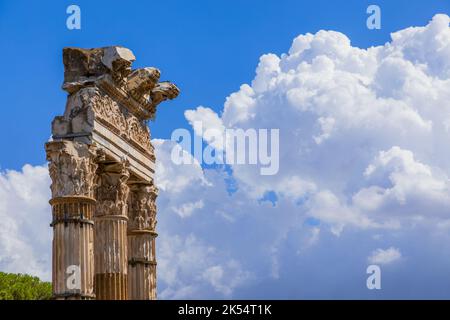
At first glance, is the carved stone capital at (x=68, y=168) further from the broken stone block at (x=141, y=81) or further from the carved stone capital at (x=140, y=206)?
the carved stone capital at (x=140, y=206)

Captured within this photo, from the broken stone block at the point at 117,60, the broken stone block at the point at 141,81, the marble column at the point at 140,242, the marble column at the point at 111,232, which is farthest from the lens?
the marble column at the point at 140,242

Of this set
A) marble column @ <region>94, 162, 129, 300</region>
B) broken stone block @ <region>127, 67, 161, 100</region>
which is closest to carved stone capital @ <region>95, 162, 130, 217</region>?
marble column @ <region>94, 162, 129, 300</region>

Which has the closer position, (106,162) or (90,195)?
(90,195)

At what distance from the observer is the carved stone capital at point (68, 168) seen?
25922 millimetres

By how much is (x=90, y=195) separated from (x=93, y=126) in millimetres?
1669

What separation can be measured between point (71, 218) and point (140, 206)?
4935 mm

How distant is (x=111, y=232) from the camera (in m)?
28.3

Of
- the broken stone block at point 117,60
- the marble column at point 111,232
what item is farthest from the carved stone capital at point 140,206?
the broken stone block at point 117,60

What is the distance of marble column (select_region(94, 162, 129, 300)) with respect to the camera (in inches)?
1102

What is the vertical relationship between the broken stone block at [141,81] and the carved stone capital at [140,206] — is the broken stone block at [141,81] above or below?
above

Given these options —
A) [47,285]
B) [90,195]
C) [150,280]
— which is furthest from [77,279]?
[47,285]
